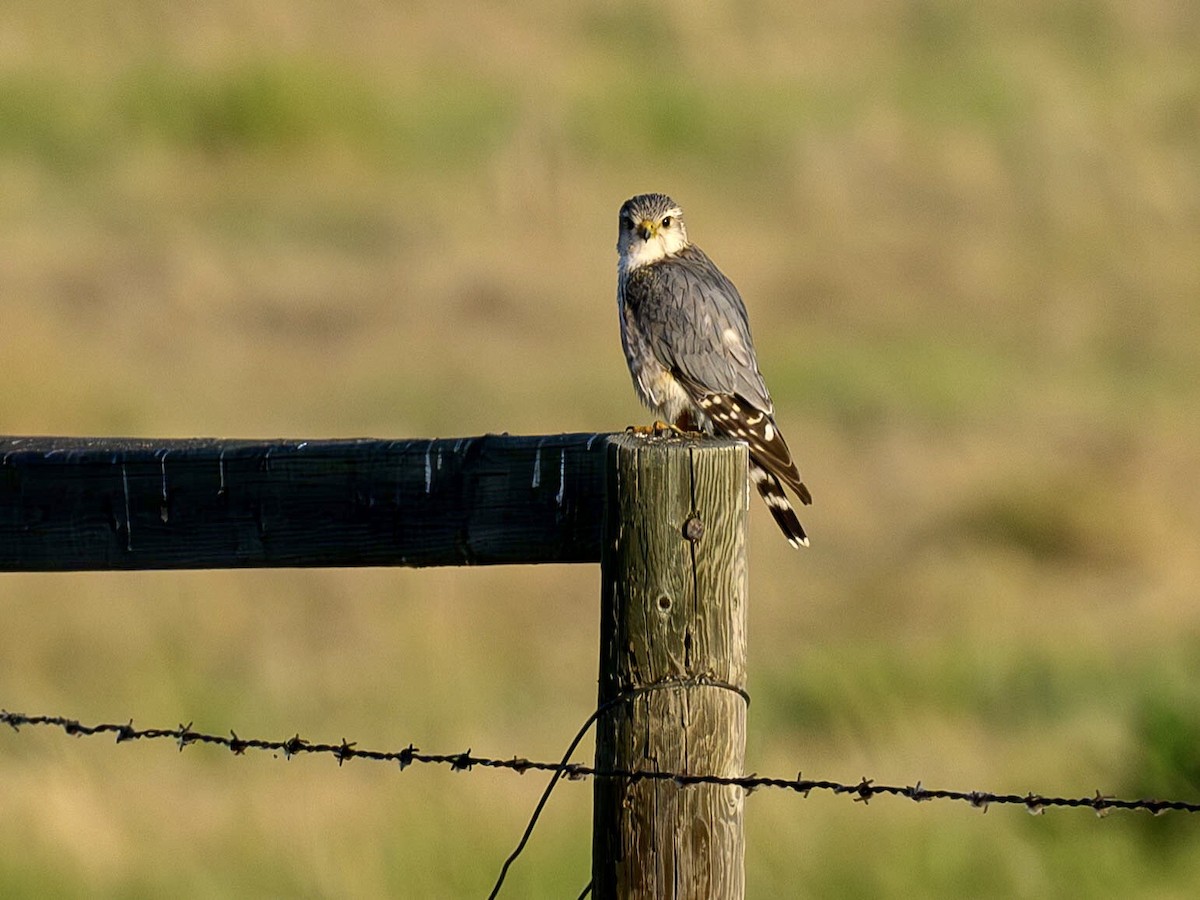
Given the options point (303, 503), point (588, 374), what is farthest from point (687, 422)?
point (588, 374)

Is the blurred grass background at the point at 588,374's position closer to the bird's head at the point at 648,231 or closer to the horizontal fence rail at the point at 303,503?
the bird's head at the point at 648,231

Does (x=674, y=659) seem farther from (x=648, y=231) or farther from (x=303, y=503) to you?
(x=648, y=231)

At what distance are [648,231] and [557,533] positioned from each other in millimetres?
3077

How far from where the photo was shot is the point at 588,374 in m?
15.3

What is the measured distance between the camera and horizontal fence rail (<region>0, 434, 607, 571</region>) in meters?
2.95

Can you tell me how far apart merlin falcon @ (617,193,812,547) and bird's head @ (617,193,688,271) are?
121 millimetres

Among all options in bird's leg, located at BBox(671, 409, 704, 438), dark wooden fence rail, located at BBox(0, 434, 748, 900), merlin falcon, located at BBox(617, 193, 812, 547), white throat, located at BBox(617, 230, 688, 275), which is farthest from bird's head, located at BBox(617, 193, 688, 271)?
dark wooden fence rail, located at BBox(0, 434, 748, 900)

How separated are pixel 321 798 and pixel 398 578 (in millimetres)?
3286

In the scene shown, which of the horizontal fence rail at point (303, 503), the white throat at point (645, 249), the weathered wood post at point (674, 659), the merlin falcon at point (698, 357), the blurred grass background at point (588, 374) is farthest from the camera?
the blurred grass background at point (588, 374)

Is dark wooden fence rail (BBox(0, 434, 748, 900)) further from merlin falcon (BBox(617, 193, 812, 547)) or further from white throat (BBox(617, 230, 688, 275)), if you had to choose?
white throat (BBox(617, 230, 688, 275))

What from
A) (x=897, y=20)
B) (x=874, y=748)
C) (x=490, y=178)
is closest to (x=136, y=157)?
(x=490, y=178)

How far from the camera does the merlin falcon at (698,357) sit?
5.01 metres

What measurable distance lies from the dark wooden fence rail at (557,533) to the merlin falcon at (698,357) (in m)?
1.91

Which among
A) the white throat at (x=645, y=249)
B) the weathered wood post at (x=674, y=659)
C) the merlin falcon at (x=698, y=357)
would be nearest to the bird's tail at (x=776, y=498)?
the merlin falcon at (x=698, y=357)
